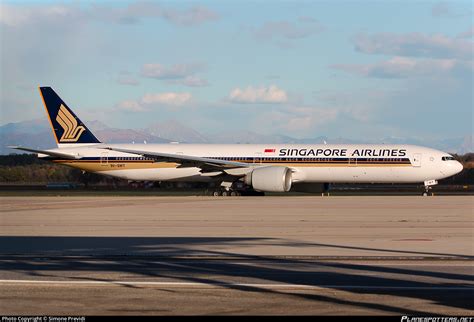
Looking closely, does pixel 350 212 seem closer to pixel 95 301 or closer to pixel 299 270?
pixel 299 270

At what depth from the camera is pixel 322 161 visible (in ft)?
170

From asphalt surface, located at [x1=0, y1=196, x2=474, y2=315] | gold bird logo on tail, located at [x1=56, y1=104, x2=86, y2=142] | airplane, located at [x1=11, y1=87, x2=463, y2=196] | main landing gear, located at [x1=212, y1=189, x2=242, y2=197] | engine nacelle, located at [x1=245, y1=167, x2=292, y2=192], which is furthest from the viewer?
gold bird logo on tail, located at [x1=56, y1=104, x2=86, y2=142]

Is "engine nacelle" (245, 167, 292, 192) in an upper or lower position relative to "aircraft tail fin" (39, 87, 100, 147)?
lower

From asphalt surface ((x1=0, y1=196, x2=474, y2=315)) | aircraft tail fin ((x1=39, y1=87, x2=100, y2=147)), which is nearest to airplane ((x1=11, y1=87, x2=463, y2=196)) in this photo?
aircraft tail fin ((x1=39, y1=87, x2=100, y2=147))

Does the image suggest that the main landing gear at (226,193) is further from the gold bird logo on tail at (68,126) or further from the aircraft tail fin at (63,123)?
the gold bird logo on tail at (68,126)

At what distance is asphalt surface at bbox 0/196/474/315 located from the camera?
11.6 m

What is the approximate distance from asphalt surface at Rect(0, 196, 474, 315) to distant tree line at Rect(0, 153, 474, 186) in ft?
186

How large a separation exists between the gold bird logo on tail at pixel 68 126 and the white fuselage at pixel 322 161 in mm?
3714

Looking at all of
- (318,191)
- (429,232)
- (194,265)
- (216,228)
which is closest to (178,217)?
(216,228)

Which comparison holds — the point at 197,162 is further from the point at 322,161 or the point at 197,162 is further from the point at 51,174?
the point at 51,174

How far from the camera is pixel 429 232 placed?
24094mm

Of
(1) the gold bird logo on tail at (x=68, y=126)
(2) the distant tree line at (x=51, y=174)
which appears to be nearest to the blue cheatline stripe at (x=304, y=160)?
(1) the gold bird logo on tail at (x=68, y=126)

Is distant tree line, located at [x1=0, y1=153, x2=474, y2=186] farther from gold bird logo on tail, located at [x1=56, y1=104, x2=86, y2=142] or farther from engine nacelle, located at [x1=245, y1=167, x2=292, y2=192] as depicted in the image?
engine nacelle, located at [x1=245, y1=167, x2=292, y2=192]

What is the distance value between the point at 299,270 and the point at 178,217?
16.2 meters
